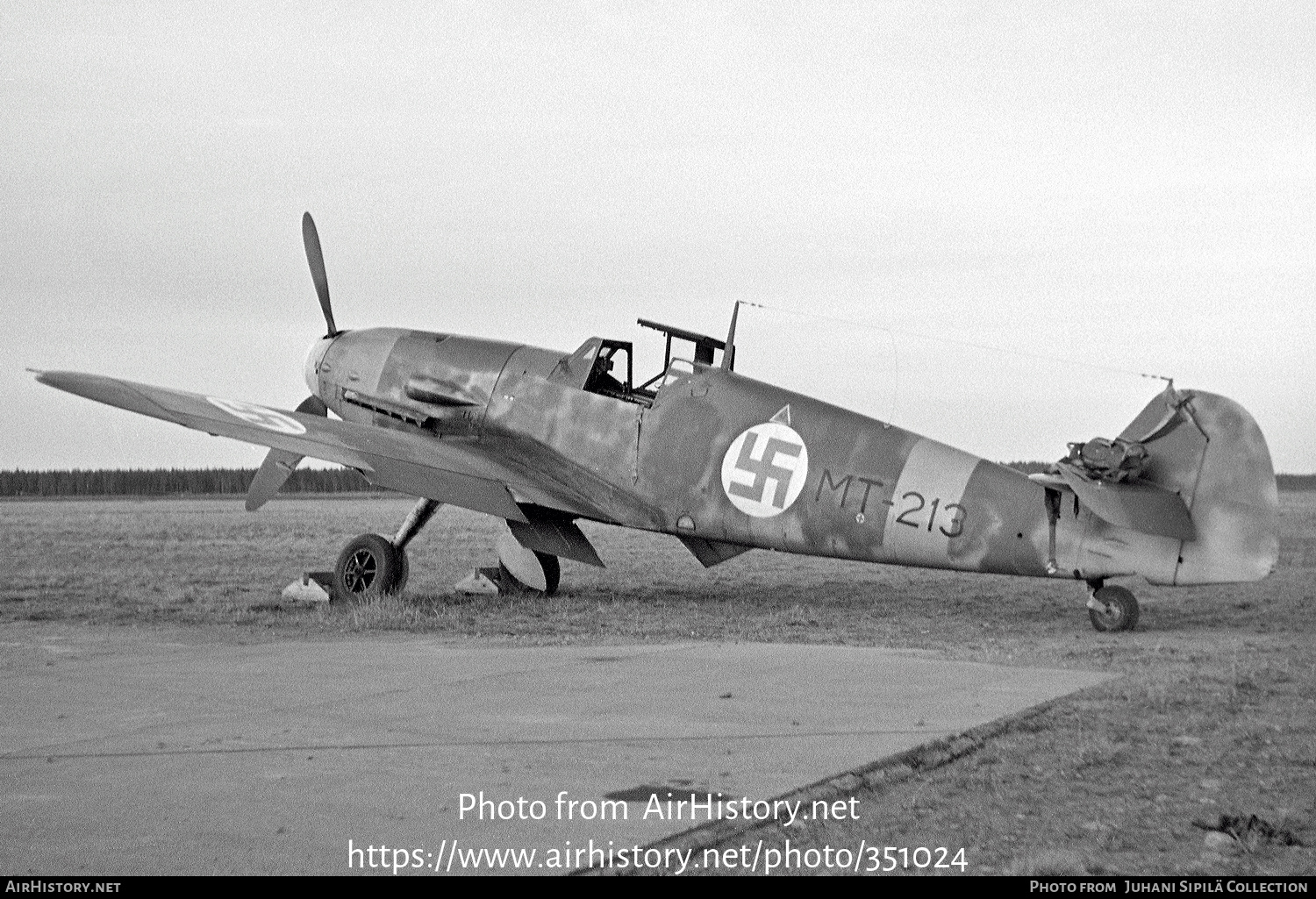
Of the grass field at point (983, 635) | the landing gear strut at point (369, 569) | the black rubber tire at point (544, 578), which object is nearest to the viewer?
the grass field at point (983, 635)

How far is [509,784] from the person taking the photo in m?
4.92

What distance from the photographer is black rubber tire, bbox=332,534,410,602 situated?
12.7 meters

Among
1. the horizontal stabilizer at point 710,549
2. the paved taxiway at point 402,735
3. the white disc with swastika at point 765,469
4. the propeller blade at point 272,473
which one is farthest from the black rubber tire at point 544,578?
the paved taxiway at point 402,735

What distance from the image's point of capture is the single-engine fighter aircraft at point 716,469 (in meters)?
10.1

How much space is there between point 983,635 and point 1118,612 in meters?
1.08

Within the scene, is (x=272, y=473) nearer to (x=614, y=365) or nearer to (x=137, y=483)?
(x=614, y=365)

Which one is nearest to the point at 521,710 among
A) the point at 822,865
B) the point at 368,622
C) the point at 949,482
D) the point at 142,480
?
the point at 822,865

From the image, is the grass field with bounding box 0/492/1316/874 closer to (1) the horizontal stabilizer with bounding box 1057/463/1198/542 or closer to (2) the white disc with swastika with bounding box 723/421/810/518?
(1) the horizontal stabilizer with bounding box 1057/463/1198/542

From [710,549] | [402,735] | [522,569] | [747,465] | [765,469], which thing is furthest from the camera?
[522,569]

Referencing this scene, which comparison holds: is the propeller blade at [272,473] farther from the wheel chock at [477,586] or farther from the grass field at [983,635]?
the wheel chock at [477,586]

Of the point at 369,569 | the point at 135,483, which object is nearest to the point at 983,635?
the point at 369,569

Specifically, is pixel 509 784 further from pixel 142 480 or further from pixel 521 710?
pixel 142 480

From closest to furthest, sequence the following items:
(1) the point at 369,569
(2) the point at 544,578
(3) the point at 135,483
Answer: (1) the point at 369,569 < (2) the point at 544,578 < (3) the point at 135,483

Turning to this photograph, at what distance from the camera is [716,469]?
1198 cm
